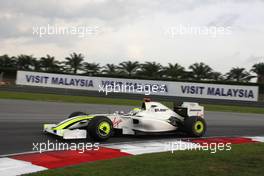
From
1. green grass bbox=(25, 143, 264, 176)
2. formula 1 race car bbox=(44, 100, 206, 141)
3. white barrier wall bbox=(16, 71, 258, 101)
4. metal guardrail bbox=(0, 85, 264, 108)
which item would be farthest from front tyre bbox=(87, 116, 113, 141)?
metal guardrail bbox=(0, 85, 264, 108)

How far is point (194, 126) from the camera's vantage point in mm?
10328

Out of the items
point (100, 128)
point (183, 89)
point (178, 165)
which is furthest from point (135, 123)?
point (183, 89)

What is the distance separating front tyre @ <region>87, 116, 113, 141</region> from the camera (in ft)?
28.4

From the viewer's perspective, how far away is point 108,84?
99.9 ft

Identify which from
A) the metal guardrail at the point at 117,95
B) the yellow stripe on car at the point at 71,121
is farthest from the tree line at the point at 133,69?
the yellow stripe on car at the point at 71,121

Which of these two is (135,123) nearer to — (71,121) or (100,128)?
(100,128)

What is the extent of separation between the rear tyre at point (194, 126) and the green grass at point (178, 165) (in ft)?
7.98

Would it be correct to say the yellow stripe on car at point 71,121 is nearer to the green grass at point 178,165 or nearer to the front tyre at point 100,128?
the front tyre at point 100,128

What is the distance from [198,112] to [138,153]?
3679 mm

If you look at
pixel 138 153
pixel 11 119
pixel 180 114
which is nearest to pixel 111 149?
pixel 138 153

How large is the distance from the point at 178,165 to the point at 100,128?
2.82 meters

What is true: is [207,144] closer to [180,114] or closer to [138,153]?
[180,114]

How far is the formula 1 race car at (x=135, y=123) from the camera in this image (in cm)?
871

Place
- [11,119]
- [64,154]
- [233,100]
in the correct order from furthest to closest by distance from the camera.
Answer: [233,100] → [11,119] → [64,154]
